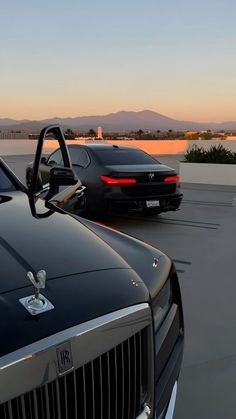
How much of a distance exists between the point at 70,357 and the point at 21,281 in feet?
1.31

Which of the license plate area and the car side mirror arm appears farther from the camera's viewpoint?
the license plate area

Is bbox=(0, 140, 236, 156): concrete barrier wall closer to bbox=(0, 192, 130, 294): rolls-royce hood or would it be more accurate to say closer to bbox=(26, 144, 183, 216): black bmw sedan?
bbox=(26, 144, 183, 216): black bmw sedan

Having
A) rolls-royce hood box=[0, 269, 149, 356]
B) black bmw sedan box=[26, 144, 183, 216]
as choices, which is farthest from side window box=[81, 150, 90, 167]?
rolls-royce hood box=[0, 269, 149, 356]

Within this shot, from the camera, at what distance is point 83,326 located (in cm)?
159

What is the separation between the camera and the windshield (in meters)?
3.40

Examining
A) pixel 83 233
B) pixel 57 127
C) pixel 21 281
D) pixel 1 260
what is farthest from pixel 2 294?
pixel 57 127

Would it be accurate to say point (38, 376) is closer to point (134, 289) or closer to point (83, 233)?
point (134, 289)

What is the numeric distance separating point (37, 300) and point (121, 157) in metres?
6.82

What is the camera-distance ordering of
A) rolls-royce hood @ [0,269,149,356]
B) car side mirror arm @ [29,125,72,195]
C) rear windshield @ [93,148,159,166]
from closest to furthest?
1. rolls-royce hood @ [0,269,149,356]
2. car side mirror arm @ [29,125,72,195]
3. rear windshield @ [93,148,159,166]

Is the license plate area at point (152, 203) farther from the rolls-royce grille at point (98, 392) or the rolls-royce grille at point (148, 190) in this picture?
the rolls-royce grille at point (98, 392)

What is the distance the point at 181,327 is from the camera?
8.23 ft

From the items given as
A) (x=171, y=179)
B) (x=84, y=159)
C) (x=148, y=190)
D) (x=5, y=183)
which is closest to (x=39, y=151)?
(x=5, y=183)

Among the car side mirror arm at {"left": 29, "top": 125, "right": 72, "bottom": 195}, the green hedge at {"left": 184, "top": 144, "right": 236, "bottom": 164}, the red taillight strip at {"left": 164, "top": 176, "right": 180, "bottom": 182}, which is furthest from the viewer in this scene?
the green hedge at {"left": 184, "top": 144, "right": 236, "bottom": 164}

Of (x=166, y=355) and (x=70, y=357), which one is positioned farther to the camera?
(x=166, y=355)
